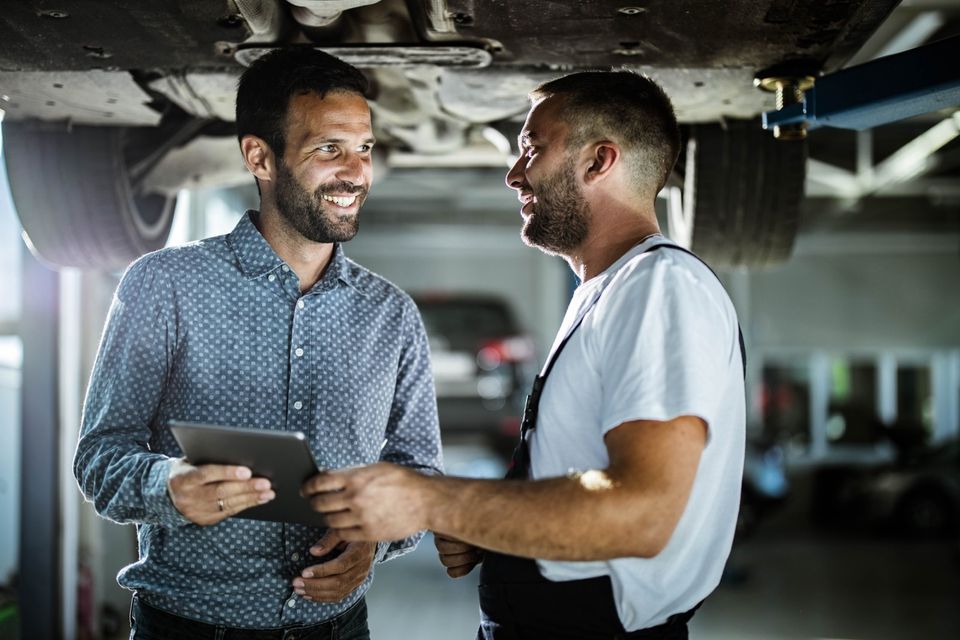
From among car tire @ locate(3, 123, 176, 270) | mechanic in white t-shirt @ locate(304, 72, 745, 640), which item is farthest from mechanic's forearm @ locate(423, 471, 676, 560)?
car tire @ locate(3, 123, 176, 270)

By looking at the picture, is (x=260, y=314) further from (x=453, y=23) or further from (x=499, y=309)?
(x=499, y=309)

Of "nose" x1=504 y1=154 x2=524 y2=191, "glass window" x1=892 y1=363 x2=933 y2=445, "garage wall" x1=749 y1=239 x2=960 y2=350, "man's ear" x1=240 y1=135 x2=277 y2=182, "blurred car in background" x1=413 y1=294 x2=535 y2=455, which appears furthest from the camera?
"garage wall" x1=749 y1=239 x2=960 y2=350

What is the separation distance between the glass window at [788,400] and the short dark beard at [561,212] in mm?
11481

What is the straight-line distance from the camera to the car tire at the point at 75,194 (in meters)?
2.94

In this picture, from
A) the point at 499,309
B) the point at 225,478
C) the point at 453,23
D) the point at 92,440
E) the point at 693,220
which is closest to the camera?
the point at 225,478

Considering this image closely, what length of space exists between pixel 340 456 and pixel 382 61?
0.96 m

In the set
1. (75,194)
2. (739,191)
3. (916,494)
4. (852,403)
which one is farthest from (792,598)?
(852,403)

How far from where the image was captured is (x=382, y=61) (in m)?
2.31

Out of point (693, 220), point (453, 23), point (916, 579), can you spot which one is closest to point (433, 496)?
point (453, 23)

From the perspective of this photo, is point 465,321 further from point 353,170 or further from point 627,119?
point 627,119

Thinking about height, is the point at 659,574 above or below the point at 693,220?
below

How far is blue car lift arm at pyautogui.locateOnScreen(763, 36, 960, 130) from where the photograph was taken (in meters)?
1.97

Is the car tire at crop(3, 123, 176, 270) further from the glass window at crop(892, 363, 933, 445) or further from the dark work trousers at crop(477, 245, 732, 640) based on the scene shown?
the glass window at crop(892, 363, 933, 445)

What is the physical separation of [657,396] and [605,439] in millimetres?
108
